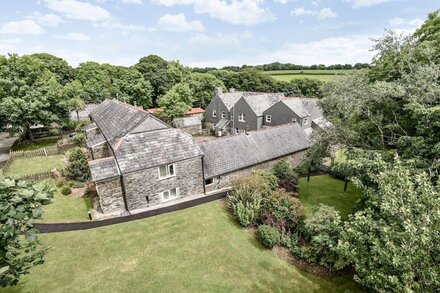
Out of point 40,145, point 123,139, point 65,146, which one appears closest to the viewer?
point 123,139

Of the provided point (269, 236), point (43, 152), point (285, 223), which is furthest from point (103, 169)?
point (43, 152)

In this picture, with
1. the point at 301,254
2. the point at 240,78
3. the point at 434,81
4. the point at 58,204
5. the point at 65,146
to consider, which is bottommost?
the point at 301,254

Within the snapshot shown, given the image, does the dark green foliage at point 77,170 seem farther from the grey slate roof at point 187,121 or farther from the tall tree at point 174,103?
the tall tree at point 174,103

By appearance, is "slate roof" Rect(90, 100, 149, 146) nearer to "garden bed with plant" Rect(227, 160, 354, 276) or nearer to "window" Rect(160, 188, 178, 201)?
"window" Rect(160, 188, 178, 201)

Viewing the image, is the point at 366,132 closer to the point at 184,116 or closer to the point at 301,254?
the point at 301,254

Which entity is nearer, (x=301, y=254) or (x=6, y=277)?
(x=6, y=277)

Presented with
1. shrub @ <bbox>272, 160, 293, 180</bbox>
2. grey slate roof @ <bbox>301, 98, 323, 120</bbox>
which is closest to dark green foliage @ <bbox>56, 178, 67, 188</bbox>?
shrub @ <bbox>272, 160, 293, 180</bbox>

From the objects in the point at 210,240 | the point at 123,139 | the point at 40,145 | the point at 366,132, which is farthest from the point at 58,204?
the point at 366,132
